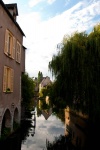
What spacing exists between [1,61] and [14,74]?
3.41 metres

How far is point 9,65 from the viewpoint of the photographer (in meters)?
15.6

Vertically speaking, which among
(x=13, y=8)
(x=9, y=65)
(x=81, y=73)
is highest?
(x=13, y=8)

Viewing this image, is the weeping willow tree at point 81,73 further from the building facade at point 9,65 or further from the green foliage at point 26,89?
the green foliage at point 26,89

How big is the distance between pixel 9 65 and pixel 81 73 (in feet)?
16.4

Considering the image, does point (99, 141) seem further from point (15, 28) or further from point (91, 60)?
point (15, 28)

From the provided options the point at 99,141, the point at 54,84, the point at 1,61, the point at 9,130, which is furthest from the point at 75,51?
the point at 9,130

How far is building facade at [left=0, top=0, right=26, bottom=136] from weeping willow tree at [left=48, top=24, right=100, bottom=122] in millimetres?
3381

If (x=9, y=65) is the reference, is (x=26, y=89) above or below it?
below

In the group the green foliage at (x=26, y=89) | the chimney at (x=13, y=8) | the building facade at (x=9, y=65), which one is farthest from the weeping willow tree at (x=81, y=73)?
the green foliage at (x=26, y=89)

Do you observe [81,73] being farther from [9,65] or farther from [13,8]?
[13,8]

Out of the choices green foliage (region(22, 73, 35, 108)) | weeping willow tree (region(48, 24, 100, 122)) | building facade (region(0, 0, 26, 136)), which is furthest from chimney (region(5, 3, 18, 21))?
green foliage (region(22, 73, 35, 108))

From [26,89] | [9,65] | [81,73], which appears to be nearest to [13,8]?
[9,65]

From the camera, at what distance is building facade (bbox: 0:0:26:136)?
46.1ft

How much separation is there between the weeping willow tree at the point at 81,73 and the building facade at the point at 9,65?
3.38m
